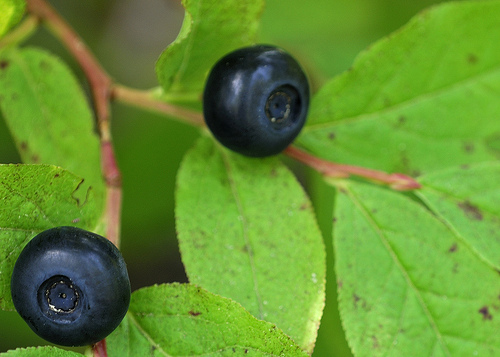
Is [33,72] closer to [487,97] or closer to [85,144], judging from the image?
[85,144]

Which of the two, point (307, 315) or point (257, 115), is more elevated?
point (257, 115)

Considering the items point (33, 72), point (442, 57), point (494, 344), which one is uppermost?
point (442, 57)

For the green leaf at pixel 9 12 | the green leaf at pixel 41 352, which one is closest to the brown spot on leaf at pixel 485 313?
the green leaf at pixel 41 352

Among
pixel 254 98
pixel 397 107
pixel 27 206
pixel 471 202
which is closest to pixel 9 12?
pixel 27 206

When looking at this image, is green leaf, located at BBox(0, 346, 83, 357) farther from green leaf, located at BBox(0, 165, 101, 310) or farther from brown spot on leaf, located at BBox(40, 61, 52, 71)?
brown spot on leaf, located at BBox(40, 61, 52, 71)

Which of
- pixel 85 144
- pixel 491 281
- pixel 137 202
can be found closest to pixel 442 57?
pixel 491 281
